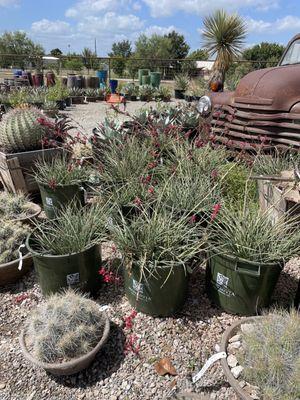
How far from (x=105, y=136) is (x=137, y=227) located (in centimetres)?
219

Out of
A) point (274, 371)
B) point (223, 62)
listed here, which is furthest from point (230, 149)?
point (223, 62)

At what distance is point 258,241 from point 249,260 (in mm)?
156

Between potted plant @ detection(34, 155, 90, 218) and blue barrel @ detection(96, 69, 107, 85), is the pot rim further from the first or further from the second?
blue barrel @ detection(96, 69, 107, 85)

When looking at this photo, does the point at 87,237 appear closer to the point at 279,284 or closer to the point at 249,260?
the point at 249,260

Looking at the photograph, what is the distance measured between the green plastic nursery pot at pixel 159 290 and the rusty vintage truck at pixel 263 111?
2.00m

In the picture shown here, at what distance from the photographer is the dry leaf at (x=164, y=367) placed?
6.69 feet

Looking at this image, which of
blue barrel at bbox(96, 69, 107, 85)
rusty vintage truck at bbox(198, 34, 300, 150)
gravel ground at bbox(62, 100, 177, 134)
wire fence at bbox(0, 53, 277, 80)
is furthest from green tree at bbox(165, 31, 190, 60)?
rusty vintage truck at bbox(198, 34, 300, 150)

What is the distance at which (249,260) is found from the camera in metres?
2.22

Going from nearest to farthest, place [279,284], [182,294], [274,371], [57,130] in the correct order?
[274,371]
[182,294]
[279,284]
[57,130]

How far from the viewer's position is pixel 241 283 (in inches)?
88.4

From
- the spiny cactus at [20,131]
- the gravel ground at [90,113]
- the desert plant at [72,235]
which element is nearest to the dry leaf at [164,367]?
the desert plant at [72,235]

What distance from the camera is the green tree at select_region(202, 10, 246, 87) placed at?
45.8 ft

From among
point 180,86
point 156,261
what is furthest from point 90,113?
point 156,261

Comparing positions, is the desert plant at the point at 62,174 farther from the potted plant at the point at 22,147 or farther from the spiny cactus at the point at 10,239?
the spiny cactus at the point at 10,239
